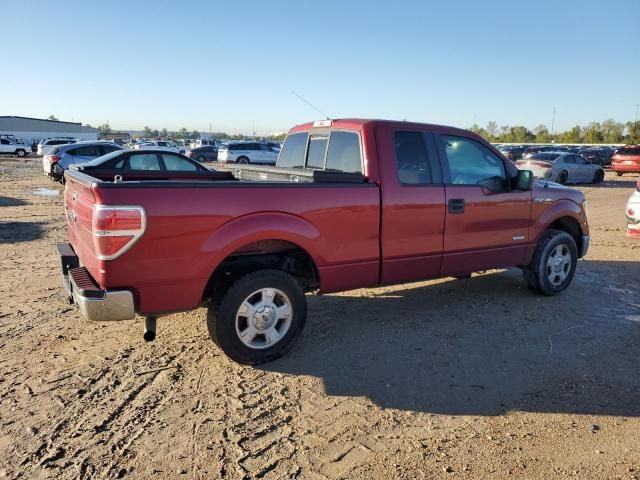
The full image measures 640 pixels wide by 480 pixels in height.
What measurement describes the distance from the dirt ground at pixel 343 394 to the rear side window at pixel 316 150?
5.25 ft

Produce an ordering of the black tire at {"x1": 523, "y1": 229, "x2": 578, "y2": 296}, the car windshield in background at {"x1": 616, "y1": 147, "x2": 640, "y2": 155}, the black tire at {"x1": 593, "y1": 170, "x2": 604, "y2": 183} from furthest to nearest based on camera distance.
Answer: the car windshield in background at {"x1": 616, "y1": 147, "x2": 640, "y2": 155}, the black tire at {"x1": 593, "y1": 170, "x2": 604, "y2": 183}, the black tire at {"x1": 523, "y1": 229, "x2": 578, "y2": 296}

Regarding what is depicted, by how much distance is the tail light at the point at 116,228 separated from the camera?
10.9ft

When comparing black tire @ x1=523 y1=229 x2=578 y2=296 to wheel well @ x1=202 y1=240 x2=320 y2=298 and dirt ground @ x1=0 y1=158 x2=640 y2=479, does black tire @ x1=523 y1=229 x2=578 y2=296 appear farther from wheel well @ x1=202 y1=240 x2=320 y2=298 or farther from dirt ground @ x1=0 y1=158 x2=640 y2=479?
wheel well @ x1=202 y1=240 x2=320 y2=298

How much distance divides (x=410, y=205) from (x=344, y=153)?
2.87 ft

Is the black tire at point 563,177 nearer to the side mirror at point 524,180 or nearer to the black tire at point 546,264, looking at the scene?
the black tire at point 546,264

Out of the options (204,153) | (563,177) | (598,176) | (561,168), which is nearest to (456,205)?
(561,168)

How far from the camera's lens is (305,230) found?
4164 millimetres

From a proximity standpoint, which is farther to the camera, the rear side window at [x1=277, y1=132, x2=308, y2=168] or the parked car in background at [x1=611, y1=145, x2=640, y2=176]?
the parked car in background at [x1=611, y1=145, x2=640, y2=176]

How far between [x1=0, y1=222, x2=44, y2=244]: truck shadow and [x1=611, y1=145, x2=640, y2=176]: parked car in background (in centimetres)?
2877

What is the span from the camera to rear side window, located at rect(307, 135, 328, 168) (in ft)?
17.9

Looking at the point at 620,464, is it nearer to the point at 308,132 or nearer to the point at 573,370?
the point at 573,370

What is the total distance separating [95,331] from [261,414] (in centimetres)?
224

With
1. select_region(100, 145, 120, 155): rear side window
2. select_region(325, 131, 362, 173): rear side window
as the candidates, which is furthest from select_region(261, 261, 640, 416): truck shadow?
select_region(100, 145, 120, 155): rear side window

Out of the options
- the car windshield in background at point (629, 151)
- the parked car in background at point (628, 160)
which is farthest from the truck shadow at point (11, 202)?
the car windshield in background at point (629, 151)
